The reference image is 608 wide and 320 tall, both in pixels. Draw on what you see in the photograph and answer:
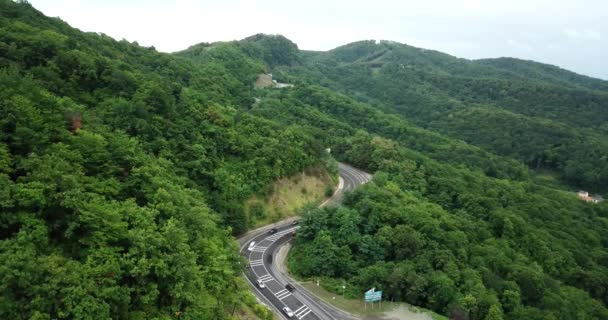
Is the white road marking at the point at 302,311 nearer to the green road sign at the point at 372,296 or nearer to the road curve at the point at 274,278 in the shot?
the road curve at the point at 274,278

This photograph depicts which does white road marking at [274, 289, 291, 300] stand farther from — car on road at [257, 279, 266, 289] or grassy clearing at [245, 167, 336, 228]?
grassy clearing at [245, 167, 336, 228]

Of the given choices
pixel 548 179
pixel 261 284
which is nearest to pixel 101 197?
pixel 261 284

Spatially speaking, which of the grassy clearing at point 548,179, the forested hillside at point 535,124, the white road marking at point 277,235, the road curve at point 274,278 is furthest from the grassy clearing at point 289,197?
the grassy clearing at point 548,179

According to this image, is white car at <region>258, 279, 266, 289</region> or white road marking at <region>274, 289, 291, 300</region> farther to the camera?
white car at <region>258, 279, 266, 289</region>

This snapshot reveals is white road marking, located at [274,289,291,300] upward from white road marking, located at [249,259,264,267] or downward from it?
downward

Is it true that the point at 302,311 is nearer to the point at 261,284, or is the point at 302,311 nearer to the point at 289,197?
the point at 261,284

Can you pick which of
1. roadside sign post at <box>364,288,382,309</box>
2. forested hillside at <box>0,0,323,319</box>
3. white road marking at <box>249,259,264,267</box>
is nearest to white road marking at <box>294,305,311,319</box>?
roadside sign post at <box>364,288,382,309</box>
